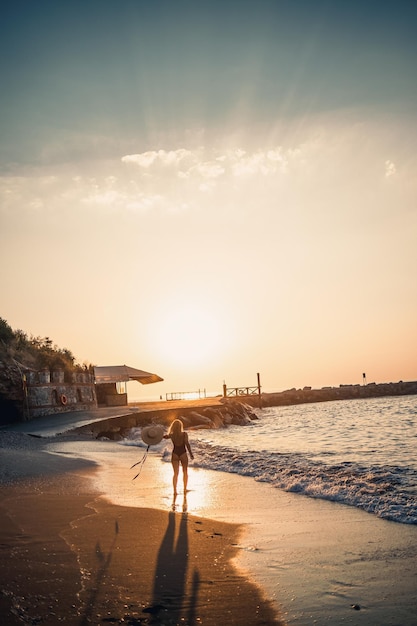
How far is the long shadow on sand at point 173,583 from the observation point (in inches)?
206

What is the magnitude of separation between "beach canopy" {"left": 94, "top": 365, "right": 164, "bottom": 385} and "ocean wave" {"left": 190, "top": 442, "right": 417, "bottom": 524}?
1269 inches

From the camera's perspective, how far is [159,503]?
11320 mm

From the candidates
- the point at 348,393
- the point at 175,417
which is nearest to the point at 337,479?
the point at 175,417

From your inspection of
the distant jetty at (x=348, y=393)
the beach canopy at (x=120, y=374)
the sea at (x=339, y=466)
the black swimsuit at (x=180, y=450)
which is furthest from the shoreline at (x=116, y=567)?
the distant jetty at (x=348, y=393)

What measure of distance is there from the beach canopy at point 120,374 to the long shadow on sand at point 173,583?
145 ft

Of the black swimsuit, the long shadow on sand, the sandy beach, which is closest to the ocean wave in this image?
the sandy beach

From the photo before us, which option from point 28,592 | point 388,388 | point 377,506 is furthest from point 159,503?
point 388,388

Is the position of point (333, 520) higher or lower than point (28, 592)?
lower

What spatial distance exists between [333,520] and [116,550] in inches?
181

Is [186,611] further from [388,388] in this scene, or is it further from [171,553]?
[388,388]

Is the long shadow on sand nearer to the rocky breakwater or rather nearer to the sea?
the sea

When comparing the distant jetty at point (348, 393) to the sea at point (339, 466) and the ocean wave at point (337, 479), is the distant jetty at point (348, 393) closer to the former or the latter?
the sea at point (339, 466)

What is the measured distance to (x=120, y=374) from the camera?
52.5 meters

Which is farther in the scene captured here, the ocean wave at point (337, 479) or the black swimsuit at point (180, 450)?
the black swimsuit at point (180, 450)
